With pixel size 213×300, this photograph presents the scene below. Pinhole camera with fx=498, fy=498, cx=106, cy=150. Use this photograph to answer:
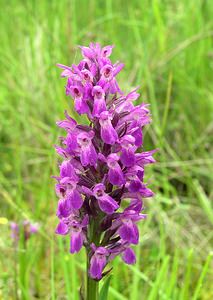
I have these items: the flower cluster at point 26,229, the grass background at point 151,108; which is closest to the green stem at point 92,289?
the flower cluster at point 26,229

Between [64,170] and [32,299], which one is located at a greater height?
[64,170]

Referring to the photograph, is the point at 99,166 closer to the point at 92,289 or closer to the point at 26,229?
the point at 92,289

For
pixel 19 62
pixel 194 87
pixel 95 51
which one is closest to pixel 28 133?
pixel 19 62

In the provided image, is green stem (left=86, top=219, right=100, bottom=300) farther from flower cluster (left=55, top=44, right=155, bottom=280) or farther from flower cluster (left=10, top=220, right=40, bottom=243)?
flower cluster (left=10, top=220, right=40, bottom=243)

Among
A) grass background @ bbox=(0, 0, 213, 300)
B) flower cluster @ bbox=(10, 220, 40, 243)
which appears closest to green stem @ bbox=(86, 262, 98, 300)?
flower cluster @ bbox=(10, 220, 40, 243)

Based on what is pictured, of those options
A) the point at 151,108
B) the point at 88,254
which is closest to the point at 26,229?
the point at 88,254

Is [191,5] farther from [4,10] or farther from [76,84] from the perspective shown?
[76,84]

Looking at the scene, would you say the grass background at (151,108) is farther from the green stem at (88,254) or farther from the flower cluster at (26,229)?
the green stem at (88,254)
